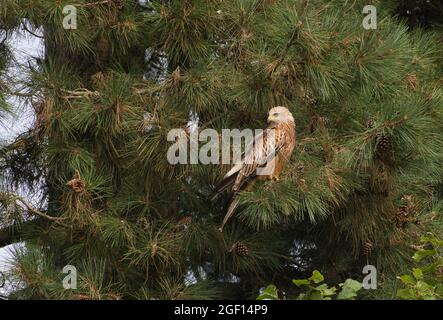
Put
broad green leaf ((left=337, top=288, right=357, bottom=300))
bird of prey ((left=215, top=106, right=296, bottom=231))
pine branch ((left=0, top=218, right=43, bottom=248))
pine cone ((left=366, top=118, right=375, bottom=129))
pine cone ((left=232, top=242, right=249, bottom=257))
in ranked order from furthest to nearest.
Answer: pine cone ((left=232, top=242, right=249, bottom=257)) → pine branch ((left=0, top=218, right=43, bottom=248)) → pine cone ((left=366, top=118, right=375, bottom=129)) → bird of prey ((left=215, top=106, right=296, bottom=231)) → broad green leaf ((left=337, top=288, right=357, bottom=300))

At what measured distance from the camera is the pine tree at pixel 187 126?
17.4ft

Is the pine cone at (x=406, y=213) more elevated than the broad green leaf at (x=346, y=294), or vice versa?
the pine cone at (x=406, y=213)

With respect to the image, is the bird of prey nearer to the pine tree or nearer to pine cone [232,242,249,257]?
the pine tree

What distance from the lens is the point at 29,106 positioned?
5707 mm

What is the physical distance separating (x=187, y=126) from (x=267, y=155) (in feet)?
1.65

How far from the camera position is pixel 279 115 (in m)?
5.32

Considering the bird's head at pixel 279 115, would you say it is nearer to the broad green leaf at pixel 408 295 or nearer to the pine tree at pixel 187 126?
the pine tree at pixel 187 126

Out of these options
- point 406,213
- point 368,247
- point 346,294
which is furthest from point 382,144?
point 346,294

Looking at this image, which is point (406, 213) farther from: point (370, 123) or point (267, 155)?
point (267, 155)

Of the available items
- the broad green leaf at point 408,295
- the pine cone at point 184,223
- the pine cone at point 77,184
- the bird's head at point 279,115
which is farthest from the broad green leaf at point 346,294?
the pine cone at point 184,223

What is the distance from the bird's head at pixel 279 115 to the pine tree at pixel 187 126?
3.6 inches

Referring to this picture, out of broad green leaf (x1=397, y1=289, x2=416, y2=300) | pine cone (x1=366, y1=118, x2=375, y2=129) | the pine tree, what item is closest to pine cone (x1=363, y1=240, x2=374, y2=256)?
the pine tree

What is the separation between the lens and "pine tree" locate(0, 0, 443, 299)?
5.31m
